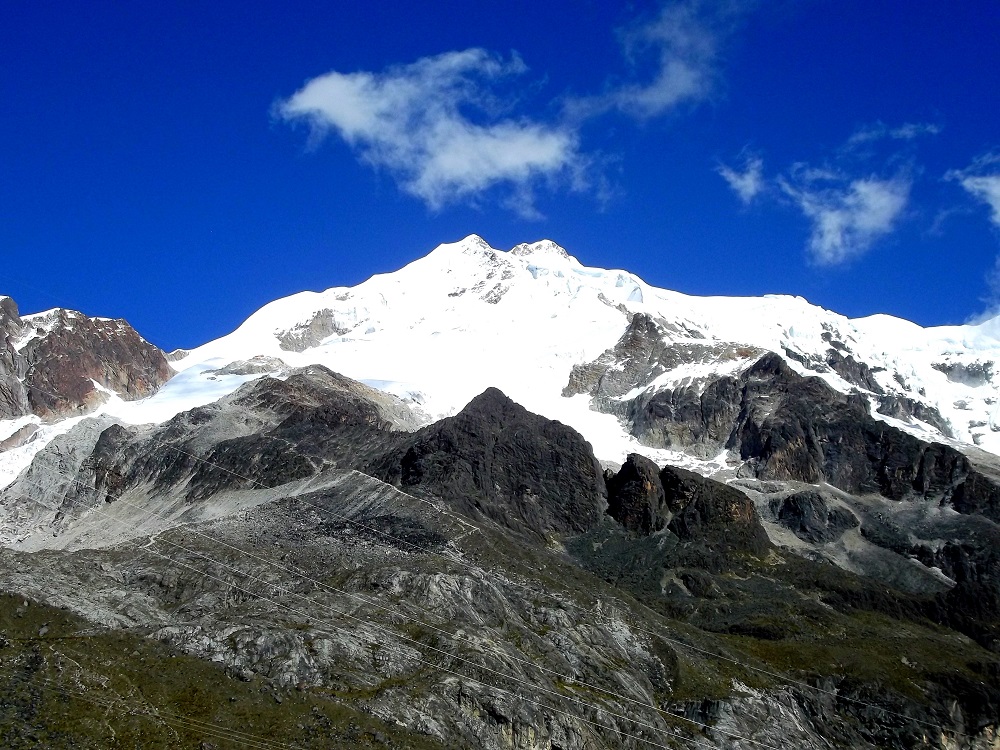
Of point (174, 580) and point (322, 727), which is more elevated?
point (174, 580)

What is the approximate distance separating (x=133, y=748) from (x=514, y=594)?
249 feet

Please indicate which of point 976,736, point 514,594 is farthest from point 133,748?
point 976,736

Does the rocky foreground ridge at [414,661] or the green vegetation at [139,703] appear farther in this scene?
the rocky foreground ridge at [414,661]

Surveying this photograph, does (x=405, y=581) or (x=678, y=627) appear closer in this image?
(x=405, y=581)

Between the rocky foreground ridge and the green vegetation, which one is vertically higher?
the rocky foreground ridge

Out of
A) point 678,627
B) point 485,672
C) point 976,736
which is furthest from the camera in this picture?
point 678,627

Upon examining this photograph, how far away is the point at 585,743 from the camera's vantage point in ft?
463

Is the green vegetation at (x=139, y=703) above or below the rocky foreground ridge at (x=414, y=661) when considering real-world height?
below

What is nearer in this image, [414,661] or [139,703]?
[139,703]

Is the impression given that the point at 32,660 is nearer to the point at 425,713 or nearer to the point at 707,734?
the point at 425,713

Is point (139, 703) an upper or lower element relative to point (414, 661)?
lower

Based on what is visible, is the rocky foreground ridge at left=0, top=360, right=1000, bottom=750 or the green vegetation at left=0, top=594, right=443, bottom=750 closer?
the green vegetation at left=0, top=594, right=443, bottom=750

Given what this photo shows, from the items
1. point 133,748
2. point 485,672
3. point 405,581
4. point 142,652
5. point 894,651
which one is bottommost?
point 133,748

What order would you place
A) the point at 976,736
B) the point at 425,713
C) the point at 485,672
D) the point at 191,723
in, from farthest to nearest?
the point at 976,736 → the point at 485,672 → the point at 425,713 → the point at 191,723
